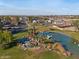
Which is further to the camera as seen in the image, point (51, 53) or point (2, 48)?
point (2, 48)

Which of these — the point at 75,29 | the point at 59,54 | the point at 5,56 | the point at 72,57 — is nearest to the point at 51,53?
the point at 59,54

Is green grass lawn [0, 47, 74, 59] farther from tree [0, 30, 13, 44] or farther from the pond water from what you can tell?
the pond water

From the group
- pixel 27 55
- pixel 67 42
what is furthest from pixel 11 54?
pixel 67 42

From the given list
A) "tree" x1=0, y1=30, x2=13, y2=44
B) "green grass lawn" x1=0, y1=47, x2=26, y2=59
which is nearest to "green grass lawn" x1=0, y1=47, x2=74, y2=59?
"green grass lawn" x1=0, y1=47, x2=26, y2=59

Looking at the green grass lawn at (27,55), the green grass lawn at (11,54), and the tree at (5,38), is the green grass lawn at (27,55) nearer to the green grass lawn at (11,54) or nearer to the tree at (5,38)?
the green grass lawn at (11,54)

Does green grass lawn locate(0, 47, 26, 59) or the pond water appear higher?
green grass lawn locate(0, 47, 26, 59)

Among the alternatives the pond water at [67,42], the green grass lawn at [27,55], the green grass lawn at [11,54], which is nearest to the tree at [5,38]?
the green grass lawn at [11,54]

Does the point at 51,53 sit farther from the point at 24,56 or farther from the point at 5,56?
the point at 5,56

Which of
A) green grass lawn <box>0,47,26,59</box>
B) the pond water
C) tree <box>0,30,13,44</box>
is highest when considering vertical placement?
tree <box>0,30,13,44</box>

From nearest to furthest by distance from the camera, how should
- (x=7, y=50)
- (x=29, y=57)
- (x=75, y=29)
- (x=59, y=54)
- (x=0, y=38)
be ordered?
(x=29, y=57) → (x=59, y=54) → (x=7, y=50) → (x=0, y=38) → (x=75, y=29)

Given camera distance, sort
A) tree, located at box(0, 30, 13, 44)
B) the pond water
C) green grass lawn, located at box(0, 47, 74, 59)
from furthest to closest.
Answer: tree, located at box(0, 30, 13, 44) < the pond water < green grass lawn, located at box(0, 47, 74, 59)

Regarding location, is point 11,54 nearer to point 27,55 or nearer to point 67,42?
point 27,55
